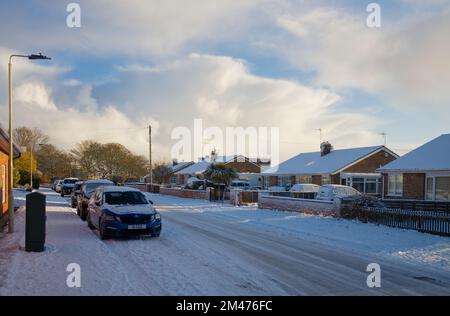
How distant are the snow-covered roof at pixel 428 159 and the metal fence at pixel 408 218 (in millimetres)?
8530

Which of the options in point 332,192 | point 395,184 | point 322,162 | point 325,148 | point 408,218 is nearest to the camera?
point 408,218

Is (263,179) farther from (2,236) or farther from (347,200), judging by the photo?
(2,236)

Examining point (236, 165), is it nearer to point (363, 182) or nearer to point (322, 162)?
point (322, 162)

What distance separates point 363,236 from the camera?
49.4ft

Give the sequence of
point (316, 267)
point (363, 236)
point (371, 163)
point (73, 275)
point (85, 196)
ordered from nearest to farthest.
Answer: point (73, 275) → point (316, 267) → point (363, 236) → point (85, 196) → point (371, 163)

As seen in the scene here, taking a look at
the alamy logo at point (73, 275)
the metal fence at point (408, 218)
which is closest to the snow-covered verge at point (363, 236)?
the metal fence at point (408, 218)

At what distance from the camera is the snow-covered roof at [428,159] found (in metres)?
25.7

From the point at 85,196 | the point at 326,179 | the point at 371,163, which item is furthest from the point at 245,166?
the point at 85,196

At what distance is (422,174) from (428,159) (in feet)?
4.11

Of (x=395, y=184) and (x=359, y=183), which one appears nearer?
(x=395, y=184)

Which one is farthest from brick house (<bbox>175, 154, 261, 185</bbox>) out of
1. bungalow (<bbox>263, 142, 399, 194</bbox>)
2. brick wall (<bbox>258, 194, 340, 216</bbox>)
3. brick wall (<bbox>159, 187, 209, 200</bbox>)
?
brick wall (<bbox>258, 194, 340, 216</bbox>)

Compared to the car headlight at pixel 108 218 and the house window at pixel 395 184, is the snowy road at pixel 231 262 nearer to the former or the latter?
the car headlight at pixel 108 218

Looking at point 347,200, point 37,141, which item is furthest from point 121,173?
point 347,200

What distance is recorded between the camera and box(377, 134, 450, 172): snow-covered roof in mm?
25688
